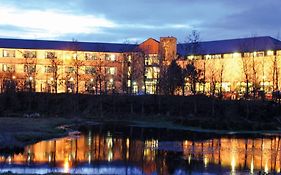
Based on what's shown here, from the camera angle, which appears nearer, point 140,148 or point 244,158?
point 244,158

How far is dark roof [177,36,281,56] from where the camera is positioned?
94.0 metres

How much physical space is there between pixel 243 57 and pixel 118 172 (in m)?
67.6

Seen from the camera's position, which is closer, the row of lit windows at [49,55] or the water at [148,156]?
the water at [148,156]

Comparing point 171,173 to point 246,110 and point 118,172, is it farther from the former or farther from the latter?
point 246,110

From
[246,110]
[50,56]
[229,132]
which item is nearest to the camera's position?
[229,132]

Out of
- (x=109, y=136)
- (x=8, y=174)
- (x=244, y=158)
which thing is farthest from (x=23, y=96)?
(x=8, y=174)

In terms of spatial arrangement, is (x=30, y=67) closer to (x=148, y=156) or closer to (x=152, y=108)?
(x=152, y=108)

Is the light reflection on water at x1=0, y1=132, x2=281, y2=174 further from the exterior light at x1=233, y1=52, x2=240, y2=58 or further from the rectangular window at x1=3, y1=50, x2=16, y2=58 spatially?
the rectangular window at x1=3, y1=50, x2=16, y2=58

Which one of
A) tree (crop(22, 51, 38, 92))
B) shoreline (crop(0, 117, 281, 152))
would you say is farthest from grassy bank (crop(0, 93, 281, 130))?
tree (crop(22, 51, 38, 92))

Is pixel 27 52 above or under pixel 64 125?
above

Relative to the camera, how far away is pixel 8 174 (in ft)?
70.2

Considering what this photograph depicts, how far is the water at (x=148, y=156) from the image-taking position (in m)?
29.4

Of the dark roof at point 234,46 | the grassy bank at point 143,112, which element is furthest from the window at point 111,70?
the grassy bank at point 143,112

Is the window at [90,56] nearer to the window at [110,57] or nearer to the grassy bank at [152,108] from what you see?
the window at [110,57]
